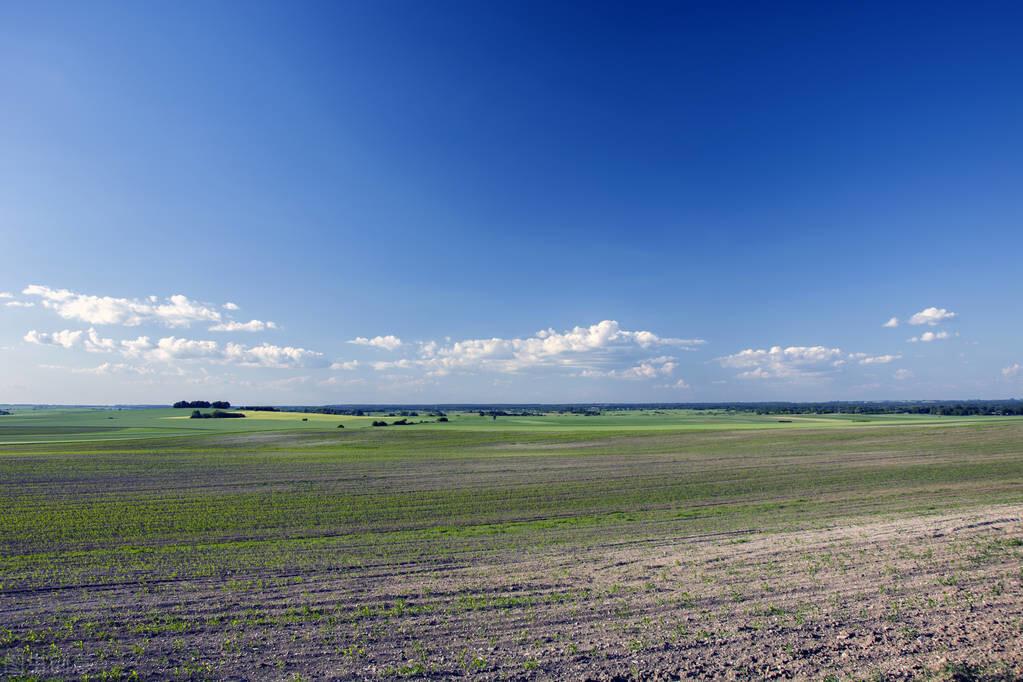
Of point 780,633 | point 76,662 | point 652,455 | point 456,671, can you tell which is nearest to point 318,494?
point 76,662

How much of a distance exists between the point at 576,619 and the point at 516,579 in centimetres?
316

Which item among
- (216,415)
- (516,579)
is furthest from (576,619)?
(216,415)

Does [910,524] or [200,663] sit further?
[910,524]

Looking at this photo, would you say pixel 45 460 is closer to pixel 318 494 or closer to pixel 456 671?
pixel 318 494

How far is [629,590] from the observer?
12.9 meters

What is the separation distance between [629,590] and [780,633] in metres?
3.60

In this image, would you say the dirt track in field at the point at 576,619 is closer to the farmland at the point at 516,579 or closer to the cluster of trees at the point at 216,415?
the farmland at the point at 516,579

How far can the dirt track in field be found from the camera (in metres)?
9.08

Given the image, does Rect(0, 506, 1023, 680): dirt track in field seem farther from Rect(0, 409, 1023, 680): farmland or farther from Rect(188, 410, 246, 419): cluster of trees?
Rect(188, 410, 246, 419): cluster of trees

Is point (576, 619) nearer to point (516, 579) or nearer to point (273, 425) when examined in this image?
point (516, 579)

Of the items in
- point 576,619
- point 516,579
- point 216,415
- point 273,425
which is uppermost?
point 576,619

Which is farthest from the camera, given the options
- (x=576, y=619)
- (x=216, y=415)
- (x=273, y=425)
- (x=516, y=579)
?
(x=216, y=415)

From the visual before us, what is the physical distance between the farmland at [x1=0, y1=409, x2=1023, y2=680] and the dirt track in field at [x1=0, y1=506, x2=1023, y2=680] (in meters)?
0.06

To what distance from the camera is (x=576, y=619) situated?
436 inches
